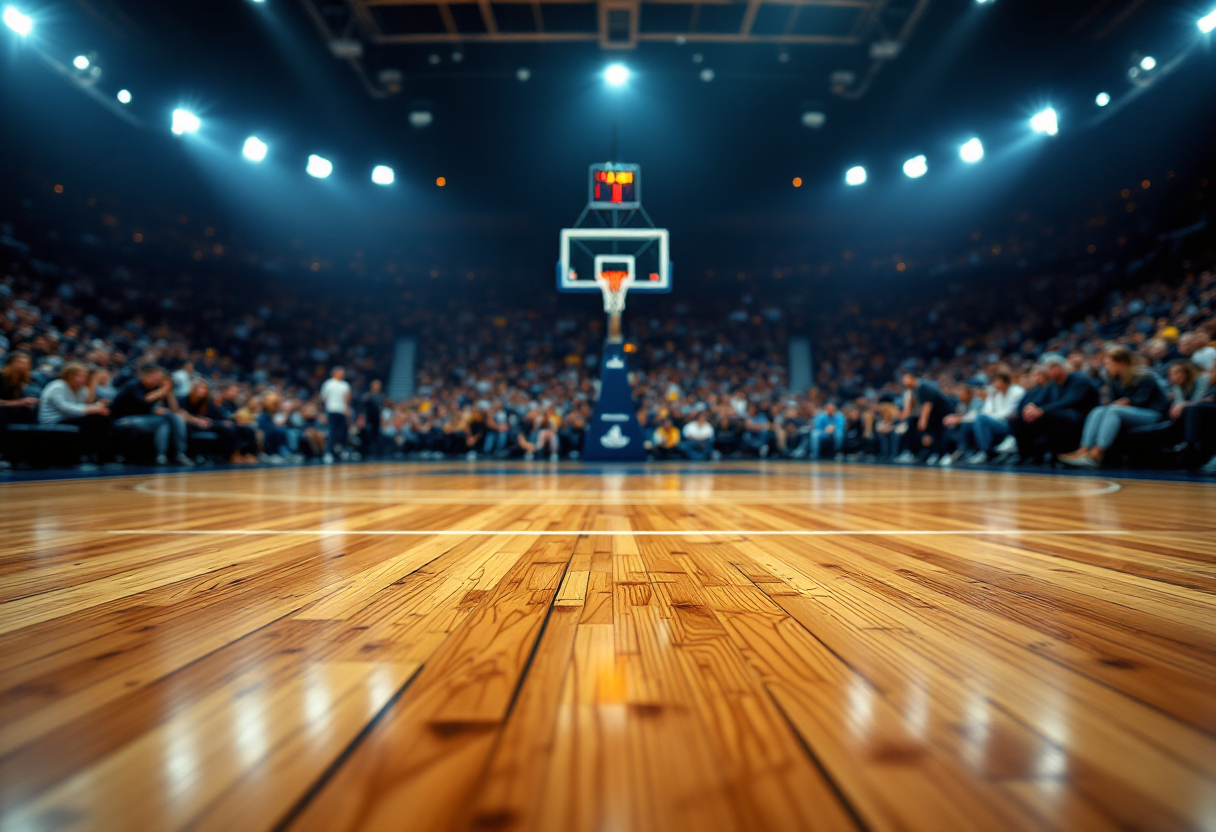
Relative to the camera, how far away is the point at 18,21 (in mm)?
8297

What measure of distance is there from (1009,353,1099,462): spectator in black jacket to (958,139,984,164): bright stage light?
9.05 metres

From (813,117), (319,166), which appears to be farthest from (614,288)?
(319,166)

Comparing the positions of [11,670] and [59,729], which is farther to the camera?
[11,670]

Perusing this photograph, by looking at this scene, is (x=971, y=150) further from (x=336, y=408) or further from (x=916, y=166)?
(x=336, y=408)

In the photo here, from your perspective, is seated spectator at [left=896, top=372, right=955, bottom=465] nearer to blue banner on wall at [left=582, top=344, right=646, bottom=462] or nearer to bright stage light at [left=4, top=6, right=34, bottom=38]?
blue banner on wall at [left=582, top=344, right=646, bottom=462]

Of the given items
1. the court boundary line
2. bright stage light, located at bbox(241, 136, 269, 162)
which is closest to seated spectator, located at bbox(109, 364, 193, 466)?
the court boundary line

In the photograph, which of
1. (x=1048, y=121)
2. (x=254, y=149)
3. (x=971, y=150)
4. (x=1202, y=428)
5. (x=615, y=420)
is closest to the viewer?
(x=1202, y=428)

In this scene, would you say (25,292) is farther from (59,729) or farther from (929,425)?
(929,425)

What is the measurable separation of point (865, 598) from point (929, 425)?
6645 millimetres

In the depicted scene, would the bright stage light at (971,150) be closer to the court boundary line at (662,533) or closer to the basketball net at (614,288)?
the basketball net at (614,288)

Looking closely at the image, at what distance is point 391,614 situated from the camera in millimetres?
734

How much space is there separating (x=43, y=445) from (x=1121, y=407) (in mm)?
7644

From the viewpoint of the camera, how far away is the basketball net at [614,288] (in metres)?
7.35

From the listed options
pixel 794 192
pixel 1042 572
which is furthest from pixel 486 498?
pixel 794 192
